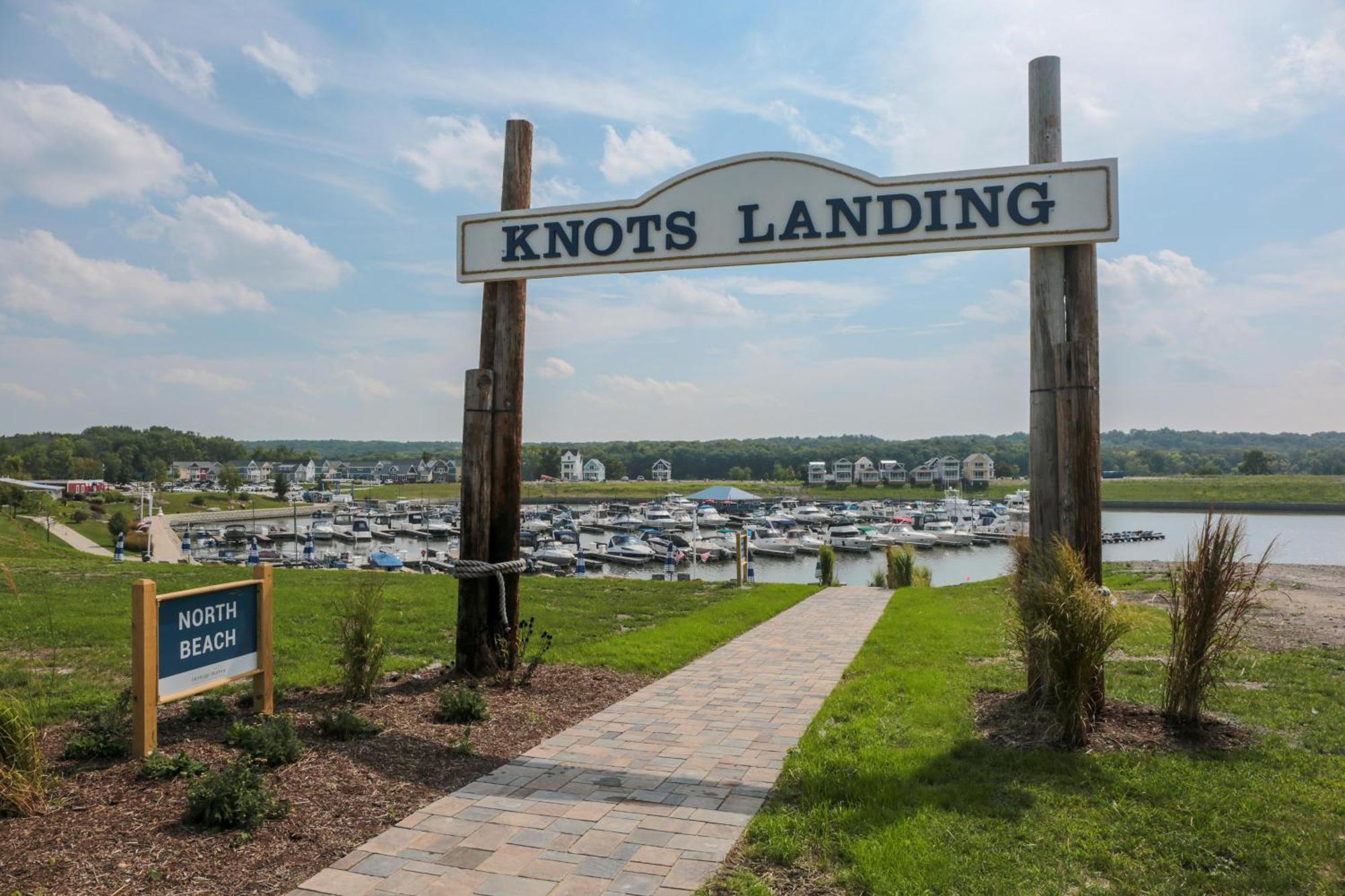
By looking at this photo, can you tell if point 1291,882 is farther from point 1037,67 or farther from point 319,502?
point 319,502

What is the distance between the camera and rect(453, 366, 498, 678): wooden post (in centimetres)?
620

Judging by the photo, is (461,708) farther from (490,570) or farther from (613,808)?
(613,808)

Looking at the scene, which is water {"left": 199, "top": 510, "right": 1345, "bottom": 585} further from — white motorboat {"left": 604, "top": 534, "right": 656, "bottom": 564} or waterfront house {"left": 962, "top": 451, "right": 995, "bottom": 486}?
waterfront house {"left": 962, "top": 451, "right": 995, "bottom": 486}

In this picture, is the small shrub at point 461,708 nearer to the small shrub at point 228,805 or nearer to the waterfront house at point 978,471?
the small shrub at point 228,805

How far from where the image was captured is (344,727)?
4570 millimetres

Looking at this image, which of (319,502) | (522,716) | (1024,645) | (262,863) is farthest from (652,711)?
(319,502)

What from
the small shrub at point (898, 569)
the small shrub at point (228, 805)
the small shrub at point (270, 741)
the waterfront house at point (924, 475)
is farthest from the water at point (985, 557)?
the waterfront house at point (924, 475)

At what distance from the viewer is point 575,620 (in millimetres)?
9406

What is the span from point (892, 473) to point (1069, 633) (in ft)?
356

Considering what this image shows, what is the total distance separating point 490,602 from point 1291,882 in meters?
4.97

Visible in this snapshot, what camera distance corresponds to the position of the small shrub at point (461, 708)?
5.09m

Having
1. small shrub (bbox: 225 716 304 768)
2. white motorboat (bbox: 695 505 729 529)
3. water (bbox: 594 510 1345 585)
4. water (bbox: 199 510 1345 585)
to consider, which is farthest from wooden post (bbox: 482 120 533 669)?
white motorboat (bbox: 695 505 729 529)

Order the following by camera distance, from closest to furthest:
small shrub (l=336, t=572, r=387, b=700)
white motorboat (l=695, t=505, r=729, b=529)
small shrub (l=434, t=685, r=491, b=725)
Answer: small shrub (l=434, t=685, r=491, b=725)
small shrub (l=336, t=572, r=387, b=700)
white motorboat (l=695, t=505, r=729, b=529)

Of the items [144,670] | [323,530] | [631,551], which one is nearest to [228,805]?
[144,670]
